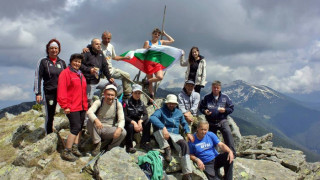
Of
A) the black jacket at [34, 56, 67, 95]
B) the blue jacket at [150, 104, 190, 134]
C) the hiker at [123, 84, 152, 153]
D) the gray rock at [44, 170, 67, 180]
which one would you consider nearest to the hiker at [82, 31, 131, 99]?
the black jacket at [34, 56, 67, 95]

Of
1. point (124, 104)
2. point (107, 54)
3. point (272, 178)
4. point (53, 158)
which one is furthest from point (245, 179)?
point (107, 54)

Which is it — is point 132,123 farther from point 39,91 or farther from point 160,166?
point 39,91

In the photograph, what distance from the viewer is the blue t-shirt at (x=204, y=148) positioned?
9.32 m

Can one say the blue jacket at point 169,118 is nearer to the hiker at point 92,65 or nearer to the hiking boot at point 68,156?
the hiker at point 92,65

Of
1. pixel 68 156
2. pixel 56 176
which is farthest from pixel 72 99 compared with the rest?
pixel 56 176

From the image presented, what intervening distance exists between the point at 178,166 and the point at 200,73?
663 cm

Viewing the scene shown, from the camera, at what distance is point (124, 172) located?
786 centimetres

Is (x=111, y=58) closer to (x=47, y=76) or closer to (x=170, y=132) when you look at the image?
(x=47, y=76)

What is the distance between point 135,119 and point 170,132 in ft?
5.62

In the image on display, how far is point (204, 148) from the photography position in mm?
9367

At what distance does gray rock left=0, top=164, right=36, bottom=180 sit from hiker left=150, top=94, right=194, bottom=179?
495 centimetres

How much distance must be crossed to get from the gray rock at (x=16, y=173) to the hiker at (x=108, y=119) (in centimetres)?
246

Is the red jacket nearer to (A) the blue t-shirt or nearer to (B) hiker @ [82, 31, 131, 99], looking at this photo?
(B) hiker @ [82, 31, 131, 99]

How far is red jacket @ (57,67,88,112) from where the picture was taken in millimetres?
8047
